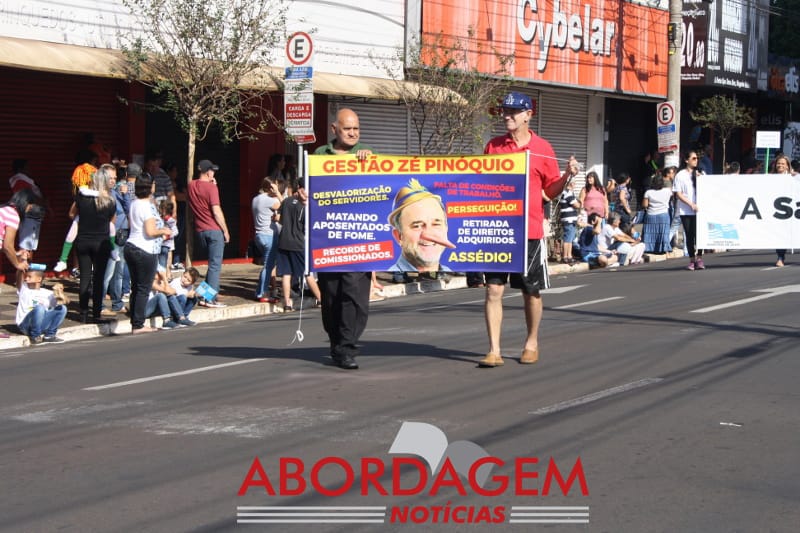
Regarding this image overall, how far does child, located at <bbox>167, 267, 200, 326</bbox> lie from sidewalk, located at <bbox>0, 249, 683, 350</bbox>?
28 cm

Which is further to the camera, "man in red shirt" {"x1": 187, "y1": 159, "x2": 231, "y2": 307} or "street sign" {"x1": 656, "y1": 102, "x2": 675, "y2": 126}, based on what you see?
"street sign" {"x1": 656, "y1": 102, "x2": 675, "y2": 126}

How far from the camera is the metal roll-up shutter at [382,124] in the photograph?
23.7 metres

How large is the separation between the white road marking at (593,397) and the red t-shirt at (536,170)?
1.45 metres

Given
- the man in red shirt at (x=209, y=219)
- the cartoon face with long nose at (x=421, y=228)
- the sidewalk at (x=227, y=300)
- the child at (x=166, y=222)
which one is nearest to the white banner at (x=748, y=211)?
the sidewalk at (x=227, y=300)

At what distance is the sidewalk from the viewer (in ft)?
44.2

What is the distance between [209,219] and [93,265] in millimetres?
2185

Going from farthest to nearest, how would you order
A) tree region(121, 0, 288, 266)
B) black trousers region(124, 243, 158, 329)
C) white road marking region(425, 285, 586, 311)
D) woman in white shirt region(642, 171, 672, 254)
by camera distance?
woman in white shirt region(642, 171, 672, 254) < tree region(121, 0, 288, 266) < white road marking region(425, 285, 586, 311) < black trousers region(124, 243, 158, 329)

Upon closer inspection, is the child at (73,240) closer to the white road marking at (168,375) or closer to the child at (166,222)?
the child at (166,222)

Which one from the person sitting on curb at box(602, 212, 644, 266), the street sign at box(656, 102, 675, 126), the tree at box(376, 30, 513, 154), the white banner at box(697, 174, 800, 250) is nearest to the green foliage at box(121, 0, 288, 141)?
the tree at box(376, 30, 513, 154)

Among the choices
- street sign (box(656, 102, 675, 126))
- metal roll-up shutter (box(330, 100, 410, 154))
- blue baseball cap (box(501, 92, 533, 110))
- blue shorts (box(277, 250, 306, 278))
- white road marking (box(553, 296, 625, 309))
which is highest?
street sign (box(656, 102, 675, 126))

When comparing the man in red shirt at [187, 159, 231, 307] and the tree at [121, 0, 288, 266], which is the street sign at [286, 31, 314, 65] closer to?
the tree at [121, 0, 288, 266]

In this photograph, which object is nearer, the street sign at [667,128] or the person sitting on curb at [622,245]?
the person sitting on curb at [622,245]

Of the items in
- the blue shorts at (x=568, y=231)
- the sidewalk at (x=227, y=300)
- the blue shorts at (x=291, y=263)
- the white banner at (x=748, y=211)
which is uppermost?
the white banner at (x=748, y=211)

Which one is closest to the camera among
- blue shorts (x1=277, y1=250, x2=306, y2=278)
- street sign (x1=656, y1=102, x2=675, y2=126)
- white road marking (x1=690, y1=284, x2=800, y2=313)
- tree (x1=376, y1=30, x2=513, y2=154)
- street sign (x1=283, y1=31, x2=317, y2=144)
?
white road marking (x1=690, y1=284, x2=800, y2=313)
